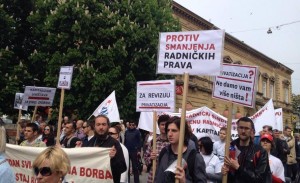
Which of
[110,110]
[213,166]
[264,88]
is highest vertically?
[264,88]

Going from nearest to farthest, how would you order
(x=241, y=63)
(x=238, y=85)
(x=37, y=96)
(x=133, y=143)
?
1. (x=238, y=85)
2. (x=37, y=96)
3. (x=133, y=143)
4. (x=241, y=63)

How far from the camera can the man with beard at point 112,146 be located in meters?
5.59

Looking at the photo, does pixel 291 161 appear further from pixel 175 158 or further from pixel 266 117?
pixel 175 158

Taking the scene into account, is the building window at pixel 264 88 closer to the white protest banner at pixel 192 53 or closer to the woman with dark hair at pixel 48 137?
the woman with dark hair at pixel 48 137

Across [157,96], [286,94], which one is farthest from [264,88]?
[157,96]

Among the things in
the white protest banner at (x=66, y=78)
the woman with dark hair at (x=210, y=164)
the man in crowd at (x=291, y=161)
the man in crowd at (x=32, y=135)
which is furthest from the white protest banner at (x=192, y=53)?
the man in crowd at (x=291, y=161)

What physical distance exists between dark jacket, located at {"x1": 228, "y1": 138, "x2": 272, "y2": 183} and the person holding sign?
78cm

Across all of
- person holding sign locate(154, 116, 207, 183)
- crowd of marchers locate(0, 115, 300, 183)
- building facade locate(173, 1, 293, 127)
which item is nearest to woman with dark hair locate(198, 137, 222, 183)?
crowd of marchers locate(0, 115, 300, 183)

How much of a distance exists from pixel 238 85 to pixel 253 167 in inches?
62.7

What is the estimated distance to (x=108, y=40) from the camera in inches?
672

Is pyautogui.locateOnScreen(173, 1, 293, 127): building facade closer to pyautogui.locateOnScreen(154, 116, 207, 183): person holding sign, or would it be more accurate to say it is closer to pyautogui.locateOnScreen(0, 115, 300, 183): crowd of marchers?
pyautogui.locateOnScreen(0, 115, 300, 183): crowd of marchers

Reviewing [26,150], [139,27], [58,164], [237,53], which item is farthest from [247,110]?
[58,164]

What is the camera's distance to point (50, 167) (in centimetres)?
296

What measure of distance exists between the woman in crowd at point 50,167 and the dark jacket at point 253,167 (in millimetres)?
A: 2379
